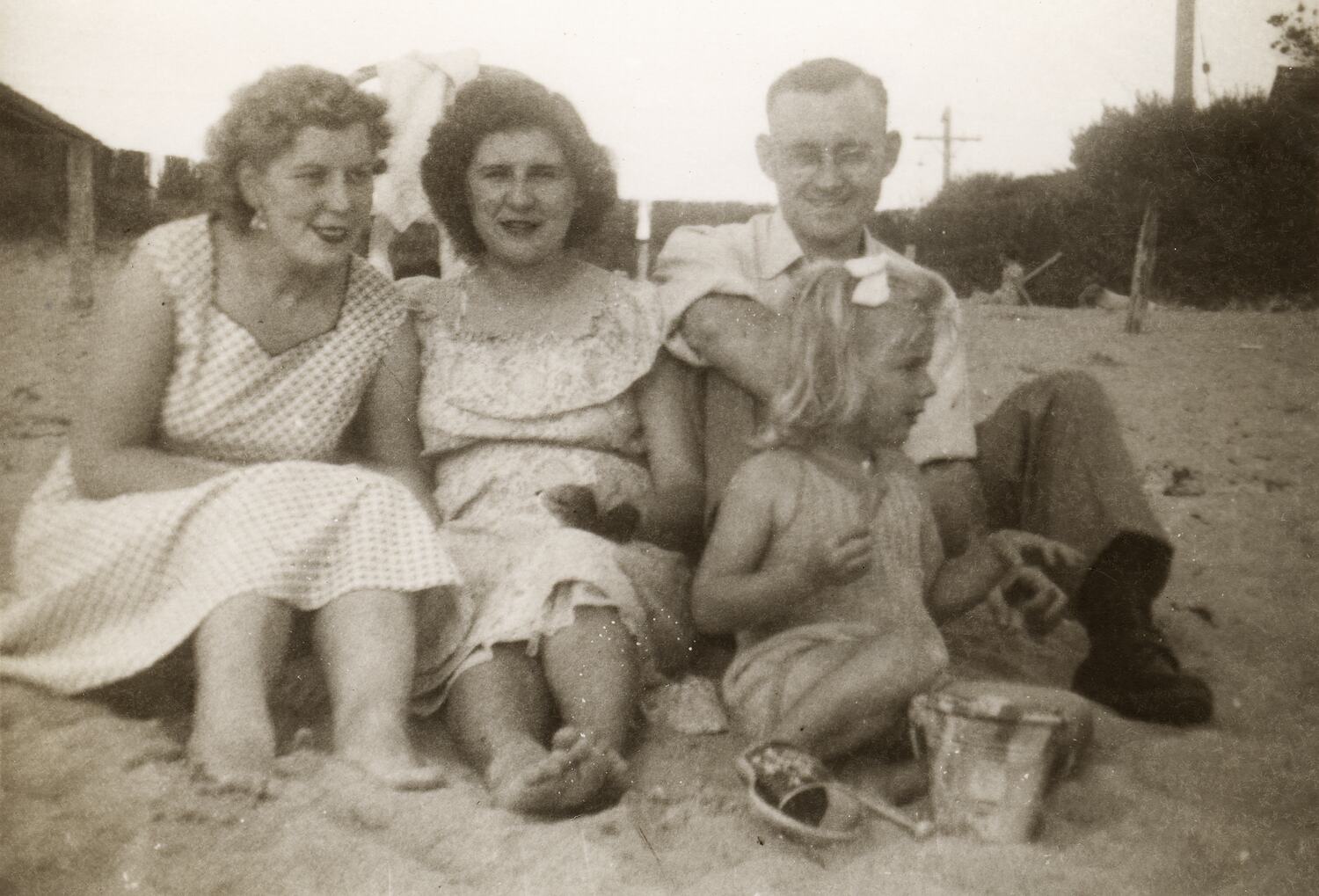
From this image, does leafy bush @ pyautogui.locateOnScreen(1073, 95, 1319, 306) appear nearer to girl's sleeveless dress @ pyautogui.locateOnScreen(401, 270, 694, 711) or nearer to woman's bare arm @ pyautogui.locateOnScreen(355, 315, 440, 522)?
girl's sleeveless dress @ pyautogui.locateOnScreen(401, 270, 694, 711)

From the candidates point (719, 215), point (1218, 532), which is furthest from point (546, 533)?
point (1218, 532)

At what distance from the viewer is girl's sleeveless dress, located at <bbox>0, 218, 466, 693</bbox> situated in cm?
202

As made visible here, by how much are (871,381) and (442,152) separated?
1066mm

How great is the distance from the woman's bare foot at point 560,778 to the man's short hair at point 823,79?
139 cm

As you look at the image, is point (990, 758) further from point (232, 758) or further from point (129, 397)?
point (129, 397)

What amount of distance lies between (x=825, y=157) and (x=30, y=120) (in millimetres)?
1587

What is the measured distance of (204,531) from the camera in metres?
2.05

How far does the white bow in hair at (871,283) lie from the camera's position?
2205mm

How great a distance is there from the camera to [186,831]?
172cm

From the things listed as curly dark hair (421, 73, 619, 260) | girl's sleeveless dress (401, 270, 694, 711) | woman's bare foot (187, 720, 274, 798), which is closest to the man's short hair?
curly dark hair (421, 73, 619, 260)

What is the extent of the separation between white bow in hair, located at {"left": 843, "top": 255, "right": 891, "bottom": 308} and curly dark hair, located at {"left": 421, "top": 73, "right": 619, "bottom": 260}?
68 centimetres

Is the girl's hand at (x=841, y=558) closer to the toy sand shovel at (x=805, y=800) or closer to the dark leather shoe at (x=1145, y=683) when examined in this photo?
the toy sand shovel at (x=805, y=800)

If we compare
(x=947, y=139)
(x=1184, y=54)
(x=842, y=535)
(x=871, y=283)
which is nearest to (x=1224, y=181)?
(x=1184, y=54)

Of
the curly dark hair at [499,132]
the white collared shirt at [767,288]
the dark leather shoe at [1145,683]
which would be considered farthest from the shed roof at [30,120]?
the dark leather shoe at [1145,683]
